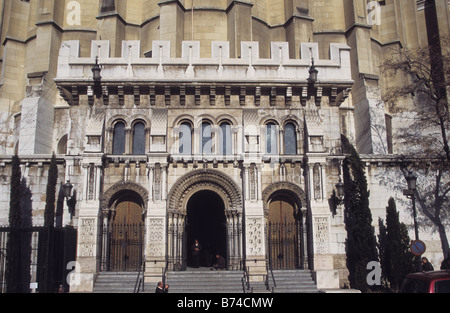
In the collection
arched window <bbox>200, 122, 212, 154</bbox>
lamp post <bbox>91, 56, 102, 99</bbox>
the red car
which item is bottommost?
the red car

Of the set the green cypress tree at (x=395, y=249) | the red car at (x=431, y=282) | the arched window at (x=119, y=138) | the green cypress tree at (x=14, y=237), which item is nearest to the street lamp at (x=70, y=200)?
the green cypress tree at (x=14, y=237)

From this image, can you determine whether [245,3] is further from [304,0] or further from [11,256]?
[11,256]

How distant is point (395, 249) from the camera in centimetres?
2061

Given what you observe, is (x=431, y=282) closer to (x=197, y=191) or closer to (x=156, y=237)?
(x=156, y=237)

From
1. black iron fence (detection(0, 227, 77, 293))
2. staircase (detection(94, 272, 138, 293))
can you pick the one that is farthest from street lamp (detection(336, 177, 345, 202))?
black iron fence (detection(0, 227, 77, 293))

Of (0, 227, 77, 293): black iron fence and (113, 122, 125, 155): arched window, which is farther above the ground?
(113, 122, 125, 155): arched window

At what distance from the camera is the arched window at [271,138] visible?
21.8 metres

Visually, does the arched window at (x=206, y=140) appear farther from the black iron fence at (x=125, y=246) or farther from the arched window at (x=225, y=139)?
the black iron fence at (x=125, y=246)

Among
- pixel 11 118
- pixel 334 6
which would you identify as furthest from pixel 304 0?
pixel 11 118

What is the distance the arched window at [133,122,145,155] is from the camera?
2181cm

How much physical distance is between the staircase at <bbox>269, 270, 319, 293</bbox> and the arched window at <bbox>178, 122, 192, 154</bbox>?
22.2 ft

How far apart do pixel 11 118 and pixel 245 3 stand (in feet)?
61.5

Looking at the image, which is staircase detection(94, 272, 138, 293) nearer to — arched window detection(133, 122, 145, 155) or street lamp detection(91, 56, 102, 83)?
arched window detection(133, 122, 145, 155)

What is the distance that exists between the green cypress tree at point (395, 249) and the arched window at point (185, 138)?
9675 mm
